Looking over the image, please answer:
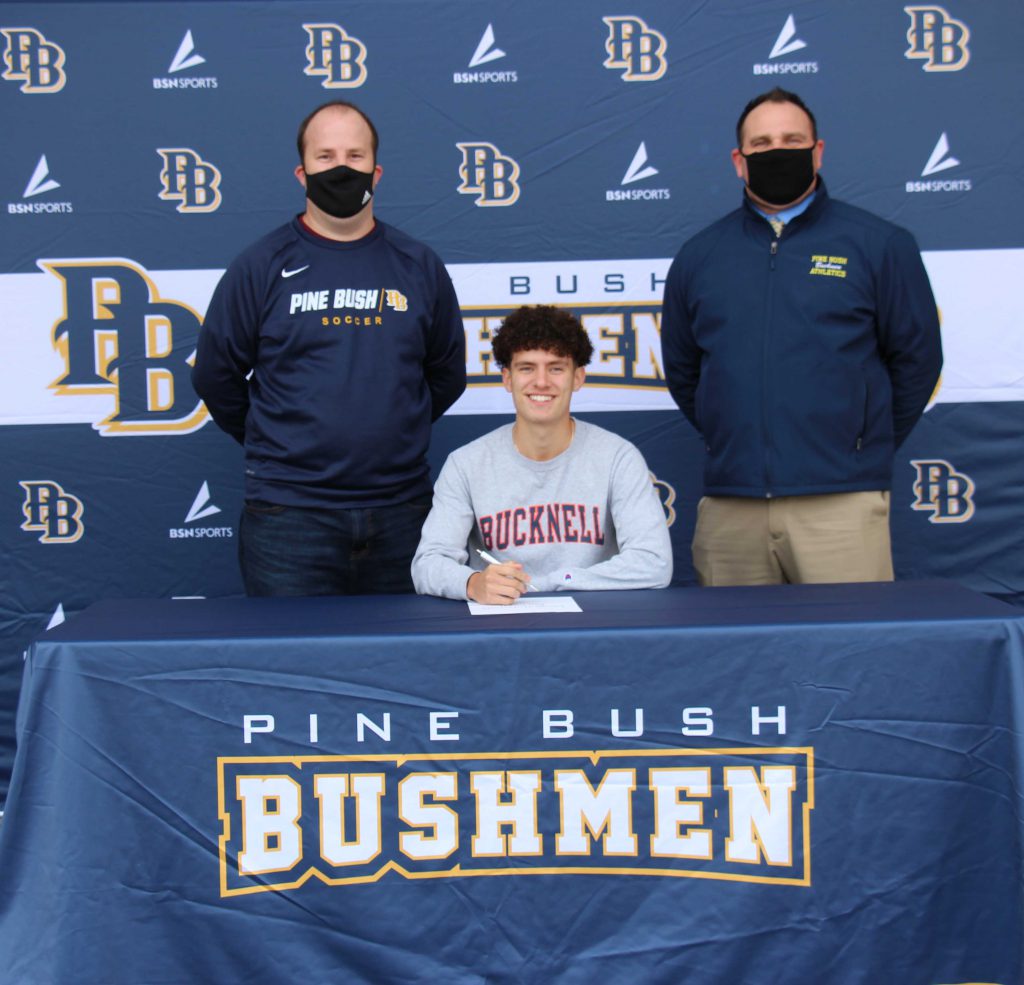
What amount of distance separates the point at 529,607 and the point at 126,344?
64.7 inches

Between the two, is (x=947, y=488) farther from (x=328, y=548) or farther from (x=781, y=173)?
(x=328, y=548)

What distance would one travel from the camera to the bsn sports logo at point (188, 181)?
2781 mm

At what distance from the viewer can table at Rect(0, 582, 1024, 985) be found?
1.47 metres

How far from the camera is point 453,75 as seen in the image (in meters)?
2.77

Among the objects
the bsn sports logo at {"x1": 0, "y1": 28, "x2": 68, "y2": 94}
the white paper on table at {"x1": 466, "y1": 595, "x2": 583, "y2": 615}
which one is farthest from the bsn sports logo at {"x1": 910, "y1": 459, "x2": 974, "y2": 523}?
the bsn sports logo at {"x1": 0, "y1": 28, "x2": 68, "y2": 94}

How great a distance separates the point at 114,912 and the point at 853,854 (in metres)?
0.98

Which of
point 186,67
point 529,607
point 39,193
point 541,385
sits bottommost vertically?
point 529,607

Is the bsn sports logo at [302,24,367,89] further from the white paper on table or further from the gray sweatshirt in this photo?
the white paper on table

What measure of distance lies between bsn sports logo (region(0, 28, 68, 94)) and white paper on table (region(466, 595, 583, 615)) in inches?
75.6

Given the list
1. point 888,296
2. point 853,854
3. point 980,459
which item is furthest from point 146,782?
point 980,459

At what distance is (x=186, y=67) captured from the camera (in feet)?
9.05

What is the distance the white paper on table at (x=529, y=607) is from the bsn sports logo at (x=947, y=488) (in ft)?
4.95

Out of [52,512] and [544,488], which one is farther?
[52,512]

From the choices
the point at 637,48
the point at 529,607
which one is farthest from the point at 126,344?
the point at 529,607
